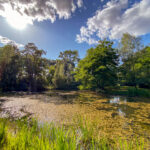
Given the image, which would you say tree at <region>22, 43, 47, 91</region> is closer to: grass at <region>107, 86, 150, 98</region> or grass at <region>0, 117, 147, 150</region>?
grass at <region>107, 86, 150, 98</region>

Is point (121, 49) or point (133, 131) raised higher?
point (121, 49)

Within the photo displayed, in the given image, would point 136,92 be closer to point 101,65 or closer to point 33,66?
point 101,65

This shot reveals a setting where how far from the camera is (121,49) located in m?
13.9

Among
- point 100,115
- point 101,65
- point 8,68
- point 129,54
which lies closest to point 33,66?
point 8,68

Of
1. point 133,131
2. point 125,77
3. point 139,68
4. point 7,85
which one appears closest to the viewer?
point 133,131

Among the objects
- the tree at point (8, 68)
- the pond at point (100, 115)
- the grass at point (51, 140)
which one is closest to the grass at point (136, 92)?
the pond at point (100, 115)

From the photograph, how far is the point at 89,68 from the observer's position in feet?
36.7

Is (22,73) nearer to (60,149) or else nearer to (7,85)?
(7,85)

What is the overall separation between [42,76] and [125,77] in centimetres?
1752

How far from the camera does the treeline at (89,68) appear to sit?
36.3ft

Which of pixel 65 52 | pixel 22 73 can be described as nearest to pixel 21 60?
pixel 22 73

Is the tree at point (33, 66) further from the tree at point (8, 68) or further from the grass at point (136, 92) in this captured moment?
the grass at point (136, 92)

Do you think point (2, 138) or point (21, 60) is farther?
point (21, 60)

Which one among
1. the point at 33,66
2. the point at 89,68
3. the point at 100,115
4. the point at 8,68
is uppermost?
the point at 33,66
